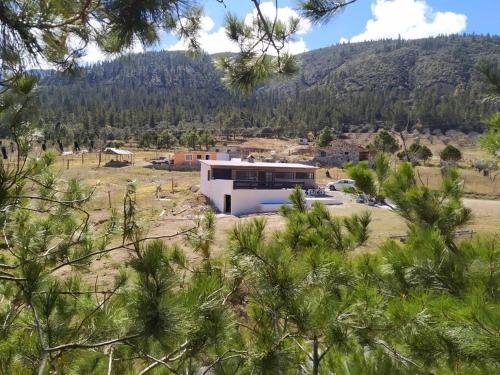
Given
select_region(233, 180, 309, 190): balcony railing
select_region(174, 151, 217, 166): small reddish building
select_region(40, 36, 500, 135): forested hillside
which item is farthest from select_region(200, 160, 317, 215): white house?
select_region(174, 151, 217, 166): small reddish building

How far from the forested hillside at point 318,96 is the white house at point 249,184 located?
1366cm

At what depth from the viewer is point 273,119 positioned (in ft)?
329

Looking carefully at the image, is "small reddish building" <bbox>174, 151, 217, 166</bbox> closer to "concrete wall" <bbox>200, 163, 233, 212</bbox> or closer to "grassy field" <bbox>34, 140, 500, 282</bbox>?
"grassy field" <bbox>34, 140, 500, 282</bbox>

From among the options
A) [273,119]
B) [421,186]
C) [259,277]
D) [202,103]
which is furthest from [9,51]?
[202,103]

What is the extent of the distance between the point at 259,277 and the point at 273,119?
9950 cm

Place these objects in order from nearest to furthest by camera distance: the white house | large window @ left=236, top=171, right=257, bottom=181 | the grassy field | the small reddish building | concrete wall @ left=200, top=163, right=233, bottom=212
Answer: the grassy field < the white house < concrete wall @ left=200, top=163, right=233, bottom=212 < large window @ left=236, top=171, right=257, bottom=181 < the small reddish building

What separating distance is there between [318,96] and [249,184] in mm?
98951

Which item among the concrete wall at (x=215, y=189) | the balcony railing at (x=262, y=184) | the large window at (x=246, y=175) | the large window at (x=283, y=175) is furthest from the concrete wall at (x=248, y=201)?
the large window at (x=283, y=175)

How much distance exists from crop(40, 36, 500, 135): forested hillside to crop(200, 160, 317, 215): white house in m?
13.7

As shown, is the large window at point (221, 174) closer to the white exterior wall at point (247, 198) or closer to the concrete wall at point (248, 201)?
the white exterior wall at point (247, 198)

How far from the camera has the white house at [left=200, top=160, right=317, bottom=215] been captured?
79.4 feet

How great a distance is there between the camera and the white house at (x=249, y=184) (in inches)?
953

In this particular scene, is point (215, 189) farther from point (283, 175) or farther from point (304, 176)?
point (304, 176)

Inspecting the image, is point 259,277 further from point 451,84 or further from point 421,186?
point 451,84
